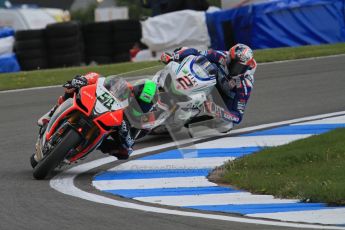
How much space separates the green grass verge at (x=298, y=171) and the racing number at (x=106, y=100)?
1.20 m

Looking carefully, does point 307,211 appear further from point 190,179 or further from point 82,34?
point 82,34

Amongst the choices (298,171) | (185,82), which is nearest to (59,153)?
(298,171)

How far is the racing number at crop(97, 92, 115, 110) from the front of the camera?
8875 millimetres

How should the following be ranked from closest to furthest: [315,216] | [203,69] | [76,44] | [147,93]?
[315,216] → [147,93] → [203,69] → [76,44]

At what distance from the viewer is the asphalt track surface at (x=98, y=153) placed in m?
6.69

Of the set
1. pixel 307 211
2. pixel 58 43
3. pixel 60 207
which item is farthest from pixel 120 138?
pixel 58 43

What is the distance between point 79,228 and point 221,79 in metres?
5.51

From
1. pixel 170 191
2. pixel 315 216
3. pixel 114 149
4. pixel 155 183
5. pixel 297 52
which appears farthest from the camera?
pixel 297 52

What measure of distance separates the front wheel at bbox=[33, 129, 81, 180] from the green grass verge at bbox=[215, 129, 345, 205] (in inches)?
53.0

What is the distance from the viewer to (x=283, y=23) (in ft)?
72.7

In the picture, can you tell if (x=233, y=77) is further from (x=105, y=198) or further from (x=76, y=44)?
(x=76, y=44)

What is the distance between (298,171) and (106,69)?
10.8 metres

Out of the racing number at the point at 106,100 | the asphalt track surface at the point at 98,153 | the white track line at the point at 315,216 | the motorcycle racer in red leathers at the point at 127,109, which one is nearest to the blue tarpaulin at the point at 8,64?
the asphalt track surface at the point at 98,153

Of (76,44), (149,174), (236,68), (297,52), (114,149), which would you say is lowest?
(76,44)
